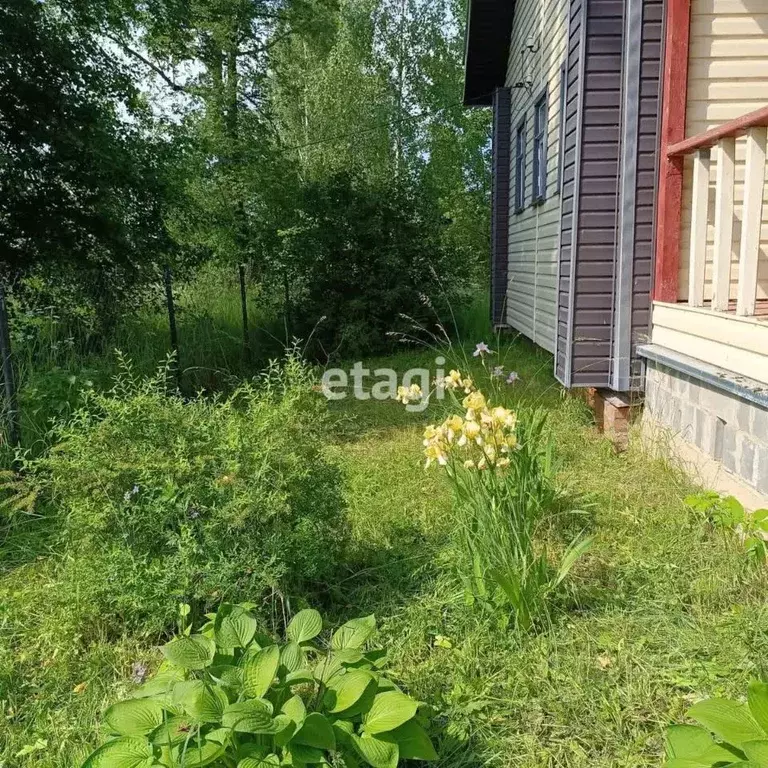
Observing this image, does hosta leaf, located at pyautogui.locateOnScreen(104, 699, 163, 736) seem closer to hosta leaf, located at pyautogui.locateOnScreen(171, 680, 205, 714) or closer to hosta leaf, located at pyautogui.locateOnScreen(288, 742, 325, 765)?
hosta leaf, located at pyautogui.locateOnScreen(171, 680, 205, 714)

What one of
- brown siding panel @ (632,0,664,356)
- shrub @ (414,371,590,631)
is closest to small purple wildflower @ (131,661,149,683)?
shrub @ (414,371,590,631)

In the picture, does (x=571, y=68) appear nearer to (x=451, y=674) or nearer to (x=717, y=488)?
(x=717, y=488)

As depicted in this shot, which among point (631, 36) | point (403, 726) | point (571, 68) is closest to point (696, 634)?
point (403, 726)

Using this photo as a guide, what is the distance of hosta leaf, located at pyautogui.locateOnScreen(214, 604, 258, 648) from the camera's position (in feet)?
6.38

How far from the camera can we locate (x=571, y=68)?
201 inches

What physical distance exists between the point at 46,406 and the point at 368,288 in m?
6.59

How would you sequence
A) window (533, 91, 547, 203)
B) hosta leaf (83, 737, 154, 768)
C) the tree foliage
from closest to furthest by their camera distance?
hosta leaf (83, 737, 154, 768), the tree foliage, window (533, 91, 547, 203)

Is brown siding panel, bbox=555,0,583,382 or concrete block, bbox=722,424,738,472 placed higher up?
brown siding panel, bbox=555,0,583,382

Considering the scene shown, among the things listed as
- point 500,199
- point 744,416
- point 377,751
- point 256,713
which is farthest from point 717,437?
point 500,199

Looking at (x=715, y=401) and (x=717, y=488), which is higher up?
(x=715, y=401)

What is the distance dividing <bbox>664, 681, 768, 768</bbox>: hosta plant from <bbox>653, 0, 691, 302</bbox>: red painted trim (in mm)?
3274

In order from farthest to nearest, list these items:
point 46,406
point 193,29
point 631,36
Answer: point 193,29 < point 46,406 < point 631,36

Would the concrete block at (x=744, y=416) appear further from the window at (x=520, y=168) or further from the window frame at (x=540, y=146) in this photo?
the window at (x=520, y=168)

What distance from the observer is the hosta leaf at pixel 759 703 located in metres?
1.53
